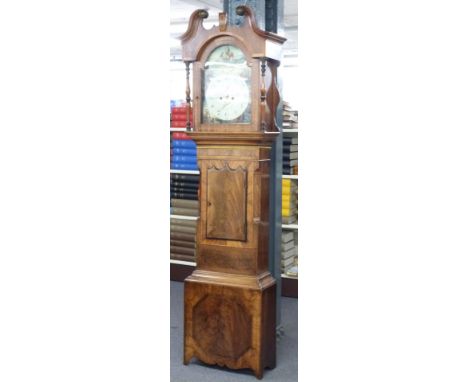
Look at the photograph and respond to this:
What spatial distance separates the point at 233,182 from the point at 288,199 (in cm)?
147

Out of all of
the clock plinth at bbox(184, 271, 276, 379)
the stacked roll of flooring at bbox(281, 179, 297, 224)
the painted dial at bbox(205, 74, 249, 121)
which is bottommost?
the clock plinth at bbox(184, 271, 276, 379)

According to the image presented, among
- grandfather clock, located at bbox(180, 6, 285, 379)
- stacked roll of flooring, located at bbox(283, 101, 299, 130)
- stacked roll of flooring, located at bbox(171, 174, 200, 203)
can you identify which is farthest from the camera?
stacked roll of flooring, located at bbox(171, 174, 200, 203)

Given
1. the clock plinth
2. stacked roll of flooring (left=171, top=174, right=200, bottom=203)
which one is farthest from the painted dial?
stacked roll of flooring (left=171, top=174, right=200, bottom=203)

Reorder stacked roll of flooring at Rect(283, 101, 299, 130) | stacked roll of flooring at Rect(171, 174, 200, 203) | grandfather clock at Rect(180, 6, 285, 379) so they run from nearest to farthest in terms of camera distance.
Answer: grandfather clock at Rect(180, 6, 285, 379)
stacked roll of flooring at Rect(283, 101, 299, 130)
stacked roll of flooring at Rect(171, 174, 200, 203)

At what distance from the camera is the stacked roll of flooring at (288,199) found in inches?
168

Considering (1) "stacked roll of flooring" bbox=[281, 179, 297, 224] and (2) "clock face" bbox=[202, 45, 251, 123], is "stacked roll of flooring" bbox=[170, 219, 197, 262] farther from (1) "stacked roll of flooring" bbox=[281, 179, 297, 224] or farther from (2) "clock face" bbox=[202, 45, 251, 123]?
(2) "clock face" bbox=[202, 45, 251, 123]

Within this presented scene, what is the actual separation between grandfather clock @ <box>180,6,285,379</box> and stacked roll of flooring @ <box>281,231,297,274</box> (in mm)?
1278

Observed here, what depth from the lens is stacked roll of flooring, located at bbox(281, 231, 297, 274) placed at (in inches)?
167

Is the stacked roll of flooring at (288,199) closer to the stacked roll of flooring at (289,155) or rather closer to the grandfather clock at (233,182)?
the stacked roll of flooring at (289,155)

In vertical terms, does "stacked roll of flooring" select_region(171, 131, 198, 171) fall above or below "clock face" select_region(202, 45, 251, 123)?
below

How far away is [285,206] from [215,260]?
1459 mm

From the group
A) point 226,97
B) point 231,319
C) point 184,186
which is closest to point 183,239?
point 184,186
